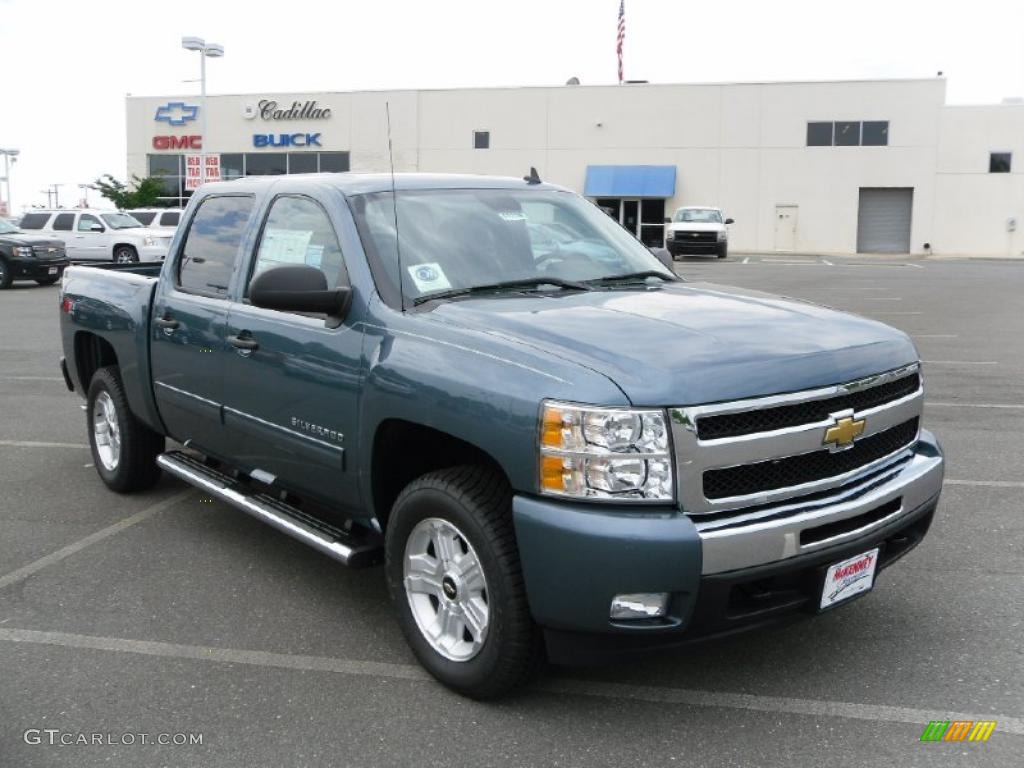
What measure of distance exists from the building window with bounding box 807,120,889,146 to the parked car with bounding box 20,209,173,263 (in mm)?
31092

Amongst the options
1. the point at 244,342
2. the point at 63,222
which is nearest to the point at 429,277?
the point at 244,342

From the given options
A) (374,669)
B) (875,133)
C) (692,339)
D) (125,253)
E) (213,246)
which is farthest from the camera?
(875,133)

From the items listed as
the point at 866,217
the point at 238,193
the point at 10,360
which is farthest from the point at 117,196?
the point at 238,193

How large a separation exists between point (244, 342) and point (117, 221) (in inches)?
1008

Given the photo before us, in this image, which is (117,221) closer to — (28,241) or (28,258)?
(28,241)

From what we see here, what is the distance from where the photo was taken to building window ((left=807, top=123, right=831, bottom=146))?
46.8 metres

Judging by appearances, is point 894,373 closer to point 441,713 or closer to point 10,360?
point 441,713

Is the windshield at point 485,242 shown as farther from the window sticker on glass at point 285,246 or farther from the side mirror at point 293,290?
the window sticker on glass at point 285,246

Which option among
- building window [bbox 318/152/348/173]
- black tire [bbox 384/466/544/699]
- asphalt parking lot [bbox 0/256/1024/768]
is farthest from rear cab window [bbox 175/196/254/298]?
building window [bbox 318/152/348/173]

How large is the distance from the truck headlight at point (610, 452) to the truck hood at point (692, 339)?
0.28 feet

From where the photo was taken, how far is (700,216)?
38250 millimetres

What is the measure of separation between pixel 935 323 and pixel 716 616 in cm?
1410

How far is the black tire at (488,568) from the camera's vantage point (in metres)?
3.34

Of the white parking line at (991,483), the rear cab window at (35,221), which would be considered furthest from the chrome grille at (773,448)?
the rear cab window at (35,221)
